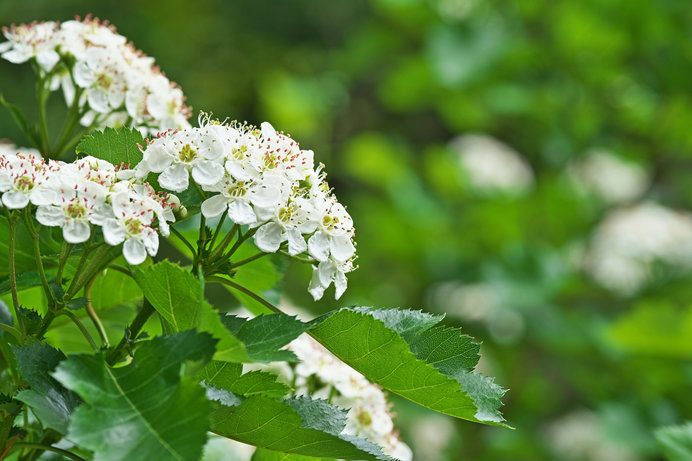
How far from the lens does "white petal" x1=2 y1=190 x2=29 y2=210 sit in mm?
459

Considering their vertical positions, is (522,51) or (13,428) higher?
(522,51)

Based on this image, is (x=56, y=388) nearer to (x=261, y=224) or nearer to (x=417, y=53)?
(x=261, y=224)

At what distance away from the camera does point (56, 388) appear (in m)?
0.45

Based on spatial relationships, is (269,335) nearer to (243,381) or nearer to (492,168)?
(243,381)

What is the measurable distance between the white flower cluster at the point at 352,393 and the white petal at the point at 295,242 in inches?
5.5

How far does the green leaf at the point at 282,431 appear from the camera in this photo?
1.49 feet

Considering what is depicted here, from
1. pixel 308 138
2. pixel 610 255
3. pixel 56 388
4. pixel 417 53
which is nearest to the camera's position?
pixel 56 388

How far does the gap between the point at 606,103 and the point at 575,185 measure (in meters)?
0.26

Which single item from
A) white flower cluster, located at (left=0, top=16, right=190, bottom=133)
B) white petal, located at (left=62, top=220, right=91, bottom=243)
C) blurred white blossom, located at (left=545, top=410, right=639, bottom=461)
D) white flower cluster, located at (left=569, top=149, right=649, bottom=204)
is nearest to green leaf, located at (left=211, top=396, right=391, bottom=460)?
white petal, located at (left=62, top=220, right=91, bottom=243)

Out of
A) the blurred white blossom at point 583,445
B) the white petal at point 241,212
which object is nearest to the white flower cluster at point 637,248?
the blurred white blossom at point 583,445

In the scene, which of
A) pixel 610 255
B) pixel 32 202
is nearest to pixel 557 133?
pixel 610 255

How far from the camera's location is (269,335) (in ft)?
1.45

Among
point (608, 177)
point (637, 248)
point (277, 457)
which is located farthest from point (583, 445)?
point (277, 457)

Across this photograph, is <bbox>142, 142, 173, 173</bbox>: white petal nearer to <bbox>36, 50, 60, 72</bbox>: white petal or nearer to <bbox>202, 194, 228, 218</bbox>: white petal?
<bbox>202, 194, 228, 218</bbox>: white petal
